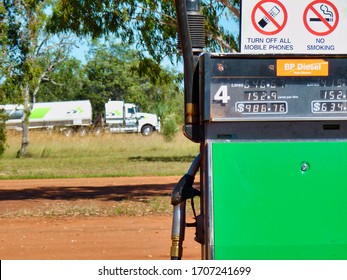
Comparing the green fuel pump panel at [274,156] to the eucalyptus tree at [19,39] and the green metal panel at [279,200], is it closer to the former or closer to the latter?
the green metal panel at [279,200]

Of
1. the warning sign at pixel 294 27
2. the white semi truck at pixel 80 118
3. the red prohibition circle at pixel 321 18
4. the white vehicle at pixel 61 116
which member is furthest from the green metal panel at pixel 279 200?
the white vehicle at pixel 61 116

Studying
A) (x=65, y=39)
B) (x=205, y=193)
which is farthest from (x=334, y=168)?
(x=65, y=39)

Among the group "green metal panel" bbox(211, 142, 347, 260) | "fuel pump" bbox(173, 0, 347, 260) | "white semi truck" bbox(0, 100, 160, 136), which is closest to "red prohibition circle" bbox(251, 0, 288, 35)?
"fuel pump" bbox(173, 0, 347, 260)

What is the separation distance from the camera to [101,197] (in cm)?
1930

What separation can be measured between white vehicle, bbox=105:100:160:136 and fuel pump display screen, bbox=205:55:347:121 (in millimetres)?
56827

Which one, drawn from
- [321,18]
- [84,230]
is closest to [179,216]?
[321,18]

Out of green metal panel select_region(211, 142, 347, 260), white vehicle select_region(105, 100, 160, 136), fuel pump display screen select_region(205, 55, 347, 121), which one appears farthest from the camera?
white vehicle select_region(105, 100, 160, 136)

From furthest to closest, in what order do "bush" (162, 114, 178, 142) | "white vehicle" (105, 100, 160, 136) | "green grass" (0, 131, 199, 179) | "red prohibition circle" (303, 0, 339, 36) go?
"white vehicle" (105, 100, 160, 136) < "bush" (162, 114, 178, 142) < "green grass" (0, 131, 199, 179) < "red prohibition circle" (303, 0, 339, 36)

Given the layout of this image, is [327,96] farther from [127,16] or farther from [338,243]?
[127,16]

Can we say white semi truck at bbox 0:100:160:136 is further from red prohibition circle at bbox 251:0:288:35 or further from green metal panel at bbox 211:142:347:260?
green metal panel at bbox 211:142:347:260

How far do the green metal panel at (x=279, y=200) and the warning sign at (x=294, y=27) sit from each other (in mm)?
820

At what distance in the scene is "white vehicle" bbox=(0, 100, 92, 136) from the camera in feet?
200

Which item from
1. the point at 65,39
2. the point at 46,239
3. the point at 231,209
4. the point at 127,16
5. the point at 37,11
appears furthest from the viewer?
the point at 65,39

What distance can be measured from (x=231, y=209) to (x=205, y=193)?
7.9 inches
